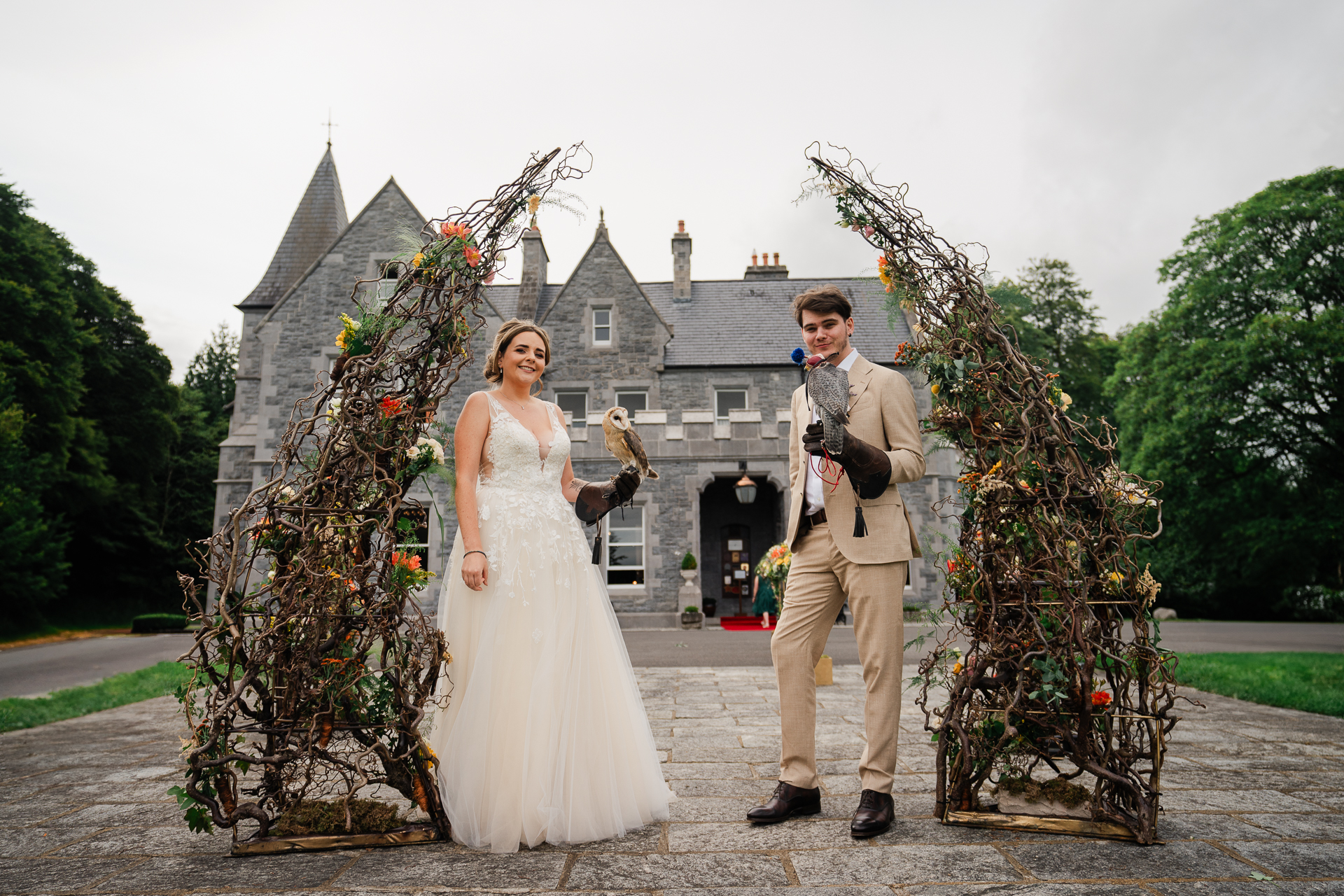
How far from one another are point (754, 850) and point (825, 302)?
236 cm

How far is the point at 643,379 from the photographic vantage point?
21.1m

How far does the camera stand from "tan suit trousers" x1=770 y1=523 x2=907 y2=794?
339 cm

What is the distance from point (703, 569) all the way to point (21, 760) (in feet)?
56.8

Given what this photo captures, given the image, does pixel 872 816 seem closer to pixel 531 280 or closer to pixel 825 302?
pixel 825 302

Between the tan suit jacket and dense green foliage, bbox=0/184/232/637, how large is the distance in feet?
68.7

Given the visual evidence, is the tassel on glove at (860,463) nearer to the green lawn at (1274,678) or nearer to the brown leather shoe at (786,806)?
the brown leather shoe at (786,806)

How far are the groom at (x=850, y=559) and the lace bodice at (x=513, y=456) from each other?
1216 mm

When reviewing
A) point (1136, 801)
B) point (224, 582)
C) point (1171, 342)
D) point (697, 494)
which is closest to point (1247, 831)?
point (1136, 801)

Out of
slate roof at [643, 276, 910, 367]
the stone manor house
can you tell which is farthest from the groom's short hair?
slate roof at [643, 276, 910, 367]

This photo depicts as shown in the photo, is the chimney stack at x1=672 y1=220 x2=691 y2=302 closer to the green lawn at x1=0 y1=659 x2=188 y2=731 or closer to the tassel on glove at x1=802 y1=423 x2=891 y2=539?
the green lawn at x1=0 y1=659 x2=188 y2=731

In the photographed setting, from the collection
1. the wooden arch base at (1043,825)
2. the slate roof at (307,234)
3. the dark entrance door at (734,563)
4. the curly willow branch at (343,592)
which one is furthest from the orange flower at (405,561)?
the slate roof at (307,234)

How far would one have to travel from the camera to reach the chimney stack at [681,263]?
23625 millimetres

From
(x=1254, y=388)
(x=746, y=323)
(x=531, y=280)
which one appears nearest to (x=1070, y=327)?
(x=1254, y=388)

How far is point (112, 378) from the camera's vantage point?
27.5 metres
